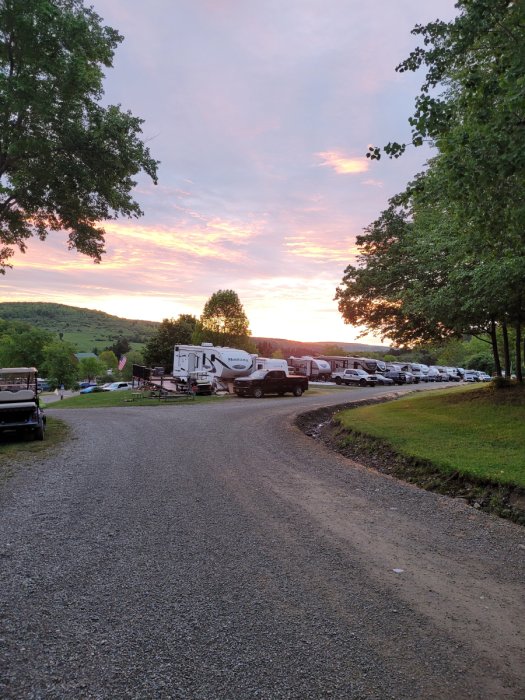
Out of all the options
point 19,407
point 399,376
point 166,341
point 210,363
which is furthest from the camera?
point 166,341

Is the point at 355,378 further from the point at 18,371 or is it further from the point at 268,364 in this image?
the point at 18,371

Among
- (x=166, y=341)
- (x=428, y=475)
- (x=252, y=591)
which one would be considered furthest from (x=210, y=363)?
(x=166, y=341)

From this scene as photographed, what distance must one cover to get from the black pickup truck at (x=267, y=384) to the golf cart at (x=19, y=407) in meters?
15.7

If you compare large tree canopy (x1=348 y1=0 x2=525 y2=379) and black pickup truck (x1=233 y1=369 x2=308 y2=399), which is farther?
black pickup truck (x1=233 y1=369 x2=308 y2=399)

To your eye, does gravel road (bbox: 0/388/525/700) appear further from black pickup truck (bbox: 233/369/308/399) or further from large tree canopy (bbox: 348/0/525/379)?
black pickup truck (bbox: 233/369/308/399)

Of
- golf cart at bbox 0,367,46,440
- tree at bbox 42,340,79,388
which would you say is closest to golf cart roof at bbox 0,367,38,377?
golf cart at bbox 0,367,46,440

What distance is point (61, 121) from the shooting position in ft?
41.5

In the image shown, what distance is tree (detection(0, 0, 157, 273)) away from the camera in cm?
1161

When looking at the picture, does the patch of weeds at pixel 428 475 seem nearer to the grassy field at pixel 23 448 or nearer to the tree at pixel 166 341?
Result: the grassy field at pixel 23 448

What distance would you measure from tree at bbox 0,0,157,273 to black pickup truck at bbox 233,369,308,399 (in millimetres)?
15511

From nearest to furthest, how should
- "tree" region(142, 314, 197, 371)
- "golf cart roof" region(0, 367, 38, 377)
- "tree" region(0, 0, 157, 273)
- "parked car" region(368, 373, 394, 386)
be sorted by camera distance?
"tree" region(0, 0, 157, 273) → "golf cart roof" region(0, 367, 38, 377) → "parked car" region(368, 373, 394, 386) → "tree" region(142, 314, 197, 371)

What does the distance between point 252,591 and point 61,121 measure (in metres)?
13.5

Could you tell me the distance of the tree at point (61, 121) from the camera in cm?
1161

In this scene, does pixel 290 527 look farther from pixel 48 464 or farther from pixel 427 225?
pixel 427 225
